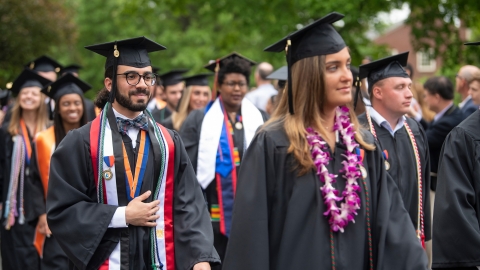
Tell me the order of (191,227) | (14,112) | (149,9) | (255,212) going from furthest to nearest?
(149,9) → (14,112) → (191,227) → (255,212)

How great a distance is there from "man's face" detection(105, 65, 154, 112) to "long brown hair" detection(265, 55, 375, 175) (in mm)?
1017

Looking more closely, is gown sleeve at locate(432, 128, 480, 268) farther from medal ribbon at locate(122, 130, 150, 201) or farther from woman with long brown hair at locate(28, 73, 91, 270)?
woman with long brown hair at locate(28, 73, 91, 270)

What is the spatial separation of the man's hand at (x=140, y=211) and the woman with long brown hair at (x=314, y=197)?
2.51ft

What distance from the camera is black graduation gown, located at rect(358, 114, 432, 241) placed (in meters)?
5.82

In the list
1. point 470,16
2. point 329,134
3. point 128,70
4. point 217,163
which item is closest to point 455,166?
point 329,134

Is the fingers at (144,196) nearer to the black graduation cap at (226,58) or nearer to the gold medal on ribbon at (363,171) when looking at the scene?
the gold medal on ribbon at (363,171)

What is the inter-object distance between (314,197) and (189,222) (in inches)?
45.4

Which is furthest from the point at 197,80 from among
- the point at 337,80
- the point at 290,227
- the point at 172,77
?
the point at 290,227

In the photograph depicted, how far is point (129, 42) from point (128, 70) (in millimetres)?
226

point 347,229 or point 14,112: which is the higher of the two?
point 14,112

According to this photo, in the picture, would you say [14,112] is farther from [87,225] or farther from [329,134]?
[329,134]

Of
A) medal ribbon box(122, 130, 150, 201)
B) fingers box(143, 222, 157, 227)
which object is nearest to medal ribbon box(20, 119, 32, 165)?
medal ribbon box(122, 130, 150, 201)

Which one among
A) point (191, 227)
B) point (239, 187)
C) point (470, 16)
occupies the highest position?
point (470, 16)

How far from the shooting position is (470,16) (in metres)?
14.8
